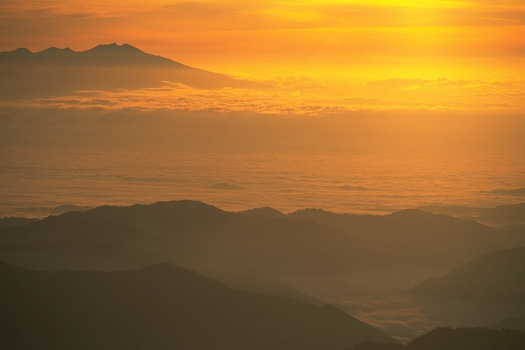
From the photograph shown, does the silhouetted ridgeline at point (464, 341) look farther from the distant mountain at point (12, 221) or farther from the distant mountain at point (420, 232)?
the distant mountain at point (12, 221)

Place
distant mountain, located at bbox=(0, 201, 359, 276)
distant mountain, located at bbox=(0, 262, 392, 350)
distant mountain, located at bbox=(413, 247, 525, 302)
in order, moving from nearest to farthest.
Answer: distant mountain, located at bbox=(0, 262, 392, 350)
distant mountain, located at bbox=(0, 201, 359, 276)
distant mountain, located at bbox=(413, 247, 525, 302)

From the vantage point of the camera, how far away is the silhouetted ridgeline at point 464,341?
53500 millimetres

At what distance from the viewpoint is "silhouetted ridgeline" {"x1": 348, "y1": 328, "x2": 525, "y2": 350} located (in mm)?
53500

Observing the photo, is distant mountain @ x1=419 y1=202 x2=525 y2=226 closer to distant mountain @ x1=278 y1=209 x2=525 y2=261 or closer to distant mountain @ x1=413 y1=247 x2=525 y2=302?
distant mountain @ x1=278 y1=209 x2=525 y2=261

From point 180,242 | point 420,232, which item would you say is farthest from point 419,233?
point 180,242

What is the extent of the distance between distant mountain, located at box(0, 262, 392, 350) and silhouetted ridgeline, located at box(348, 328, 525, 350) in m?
8.95

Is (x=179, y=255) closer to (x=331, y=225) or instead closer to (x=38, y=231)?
(x=38, y=231)

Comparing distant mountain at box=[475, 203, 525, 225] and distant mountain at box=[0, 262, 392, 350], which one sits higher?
distant mountain at box=[0, 262, 392, 350]

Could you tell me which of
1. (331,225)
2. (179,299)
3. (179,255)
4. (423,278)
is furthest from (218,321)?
(331,225)

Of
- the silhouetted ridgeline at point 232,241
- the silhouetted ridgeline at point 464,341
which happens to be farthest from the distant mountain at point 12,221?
the silhouetted ridgeline at point 464,341

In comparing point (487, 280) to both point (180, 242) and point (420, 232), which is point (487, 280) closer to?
point (420, 232)

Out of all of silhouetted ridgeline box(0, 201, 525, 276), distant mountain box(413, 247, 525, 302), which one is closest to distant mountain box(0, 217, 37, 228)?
silhouetted ridgeline box(0, 201, 525, 276)

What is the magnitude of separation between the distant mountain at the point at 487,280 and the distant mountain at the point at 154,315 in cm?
3231

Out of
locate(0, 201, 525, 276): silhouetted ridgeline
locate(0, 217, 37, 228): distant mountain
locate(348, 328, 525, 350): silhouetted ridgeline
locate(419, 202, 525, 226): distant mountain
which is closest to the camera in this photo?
locate(348, 328, 525, 350): silhouetted ridgeline
